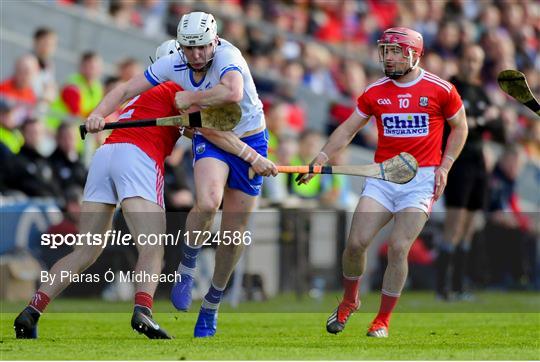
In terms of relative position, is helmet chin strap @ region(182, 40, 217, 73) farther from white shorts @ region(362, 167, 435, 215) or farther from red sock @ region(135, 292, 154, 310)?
white shorts @ region(362, 167, 435, 215)

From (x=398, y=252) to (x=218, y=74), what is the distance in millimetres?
2014

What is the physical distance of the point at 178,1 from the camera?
20281 mm

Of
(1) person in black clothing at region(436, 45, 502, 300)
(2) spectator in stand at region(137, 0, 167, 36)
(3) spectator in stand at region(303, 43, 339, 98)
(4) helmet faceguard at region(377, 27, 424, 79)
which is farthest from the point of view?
(3) spectator in stand at region(303, 43, 339, 98)

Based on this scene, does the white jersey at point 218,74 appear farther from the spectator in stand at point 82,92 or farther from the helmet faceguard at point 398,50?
the spectator in stand at point 82,92

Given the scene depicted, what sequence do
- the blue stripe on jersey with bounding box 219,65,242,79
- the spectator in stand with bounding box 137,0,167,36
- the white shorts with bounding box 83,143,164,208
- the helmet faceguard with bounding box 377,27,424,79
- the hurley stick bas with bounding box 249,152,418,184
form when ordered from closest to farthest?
the blue stripe on jersey with bounding box 219,65,242,79 < the white shorts with bounding box 83,143,164,208 < the hurley stick bas with bounding box 249,152,418,184 < the helmet faceguard with bounding box 377,27,424,79 < the spectator in stand with bounding box 137,0,167,36

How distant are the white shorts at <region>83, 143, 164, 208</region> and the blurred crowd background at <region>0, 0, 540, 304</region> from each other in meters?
4.89

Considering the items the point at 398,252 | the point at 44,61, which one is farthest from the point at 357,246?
the point at 44,61

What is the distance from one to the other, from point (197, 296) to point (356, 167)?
4955 mm

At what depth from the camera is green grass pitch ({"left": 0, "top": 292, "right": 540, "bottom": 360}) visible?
9367mm

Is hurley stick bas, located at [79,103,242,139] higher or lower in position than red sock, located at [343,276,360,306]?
higher

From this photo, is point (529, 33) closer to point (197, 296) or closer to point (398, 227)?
point (197, 296)

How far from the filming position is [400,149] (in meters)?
11.5

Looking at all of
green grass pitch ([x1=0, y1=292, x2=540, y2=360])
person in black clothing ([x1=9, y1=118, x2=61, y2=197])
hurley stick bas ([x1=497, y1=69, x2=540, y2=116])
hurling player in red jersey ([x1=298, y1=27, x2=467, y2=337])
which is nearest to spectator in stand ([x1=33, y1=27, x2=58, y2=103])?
person in black clothing ([x1=9, y1=118, x2=61, y2=197])

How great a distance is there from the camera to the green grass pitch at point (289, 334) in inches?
369
